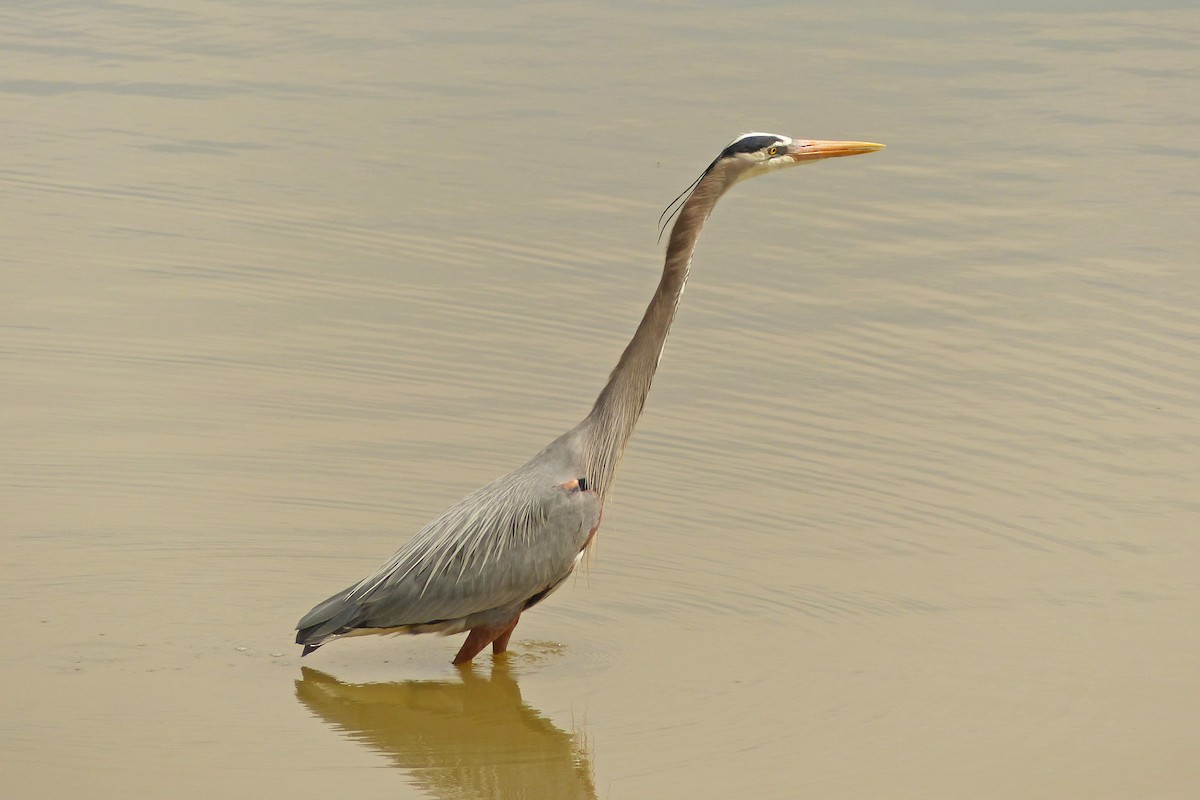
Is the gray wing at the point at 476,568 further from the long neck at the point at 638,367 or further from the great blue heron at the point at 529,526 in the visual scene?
the long neck at the point at 638,367

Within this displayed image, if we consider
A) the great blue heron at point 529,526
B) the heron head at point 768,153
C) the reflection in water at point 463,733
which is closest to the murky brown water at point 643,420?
the reflection in water at point 463,733

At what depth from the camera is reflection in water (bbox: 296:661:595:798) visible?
19.7 feet

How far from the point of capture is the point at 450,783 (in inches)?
234

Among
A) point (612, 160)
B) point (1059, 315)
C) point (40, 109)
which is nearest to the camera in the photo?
point (1059, 315)

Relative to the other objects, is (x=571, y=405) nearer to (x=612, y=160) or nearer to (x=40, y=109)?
(x=612, y=160)

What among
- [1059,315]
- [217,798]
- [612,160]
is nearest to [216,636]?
[217,798]

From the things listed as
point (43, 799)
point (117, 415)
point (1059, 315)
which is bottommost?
point (43, 799)

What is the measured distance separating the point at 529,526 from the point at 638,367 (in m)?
0.81

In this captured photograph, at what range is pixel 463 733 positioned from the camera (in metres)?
6.35

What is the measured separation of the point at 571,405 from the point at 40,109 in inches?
290

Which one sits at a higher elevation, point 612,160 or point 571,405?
point 612,160

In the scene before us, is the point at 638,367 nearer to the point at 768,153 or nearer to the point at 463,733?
the point at 768,153

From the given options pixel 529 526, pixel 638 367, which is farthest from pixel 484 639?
pixel 638 367

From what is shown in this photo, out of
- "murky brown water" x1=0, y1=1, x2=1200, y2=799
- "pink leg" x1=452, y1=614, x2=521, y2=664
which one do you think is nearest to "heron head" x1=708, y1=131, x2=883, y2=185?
"murky brown water" x1=0, y1=1, x2=1200, y2=799
